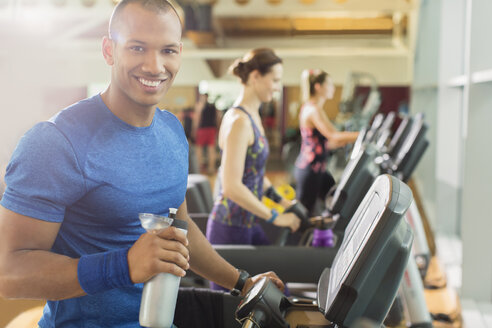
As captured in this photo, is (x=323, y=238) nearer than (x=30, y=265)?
No

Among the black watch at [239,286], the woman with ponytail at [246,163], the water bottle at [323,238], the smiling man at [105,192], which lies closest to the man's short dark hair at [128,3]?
the smiling man at [105,192]

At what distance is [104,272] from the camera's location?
3.10ft

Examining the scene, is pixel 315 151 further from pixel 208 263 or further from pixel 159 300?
pixel 159 300

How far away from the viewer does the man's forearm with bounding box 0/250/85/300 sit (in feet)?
3.16

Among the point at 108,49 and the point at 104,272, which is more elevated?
the point at 108,49

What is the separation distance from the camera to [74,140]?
1.05 metres

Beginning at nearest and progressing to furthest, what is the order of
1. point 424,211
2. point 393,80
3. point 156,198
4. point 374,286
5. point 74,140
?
point 374,286 → point 74,140 → point 156,198 → point 424,211 → point 393,80

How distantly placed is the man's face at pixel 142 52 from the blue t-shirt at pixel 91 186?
0.25 ft

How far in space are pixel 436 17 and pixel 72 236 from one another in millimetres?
6083

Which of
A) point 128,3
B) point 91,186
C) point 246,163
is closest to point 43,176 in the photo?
point 91,186

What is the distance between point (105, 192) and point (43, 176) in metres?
0.14

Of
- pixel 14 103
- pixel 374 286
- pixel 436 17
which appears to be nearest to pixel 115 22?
pixel 374 286

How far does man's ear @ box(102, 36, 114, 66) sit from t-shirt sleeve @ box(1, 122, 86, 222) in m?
0.19

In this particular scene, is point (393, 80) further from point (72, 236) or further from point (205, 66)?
point (72, 236)
